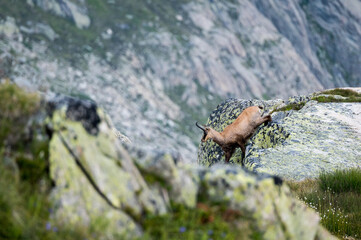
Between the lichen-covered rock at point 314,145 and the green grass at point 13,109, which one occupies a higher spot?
the green grass at point 13,109

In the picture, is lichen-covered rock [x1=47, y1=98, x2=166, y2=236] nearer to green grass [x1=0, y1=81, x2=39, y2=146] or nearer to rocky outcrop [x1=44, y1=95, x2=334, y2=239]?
rocky outcrop [x1=44, y1=95, x2=334, y2=239]

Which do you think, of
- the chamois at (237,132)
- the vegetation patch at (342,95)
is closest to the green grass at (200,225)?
the chamois at (237,132)

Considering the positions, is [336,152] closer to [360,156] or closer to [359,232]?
[360,156]

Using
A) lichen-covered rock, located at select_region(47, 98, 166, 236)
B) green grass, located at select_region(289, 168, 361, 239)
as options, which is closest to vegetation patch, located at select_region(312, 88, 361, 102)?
green grass, located at select_region(289, 168, 361, 239)

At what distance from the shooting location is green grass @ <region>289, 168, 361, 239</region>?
9.07 metres

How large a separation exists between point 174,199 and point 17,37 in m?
211

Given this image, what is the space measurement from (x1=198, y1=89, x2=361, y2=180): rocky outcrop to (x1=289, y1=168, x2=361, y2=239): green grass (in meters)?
1.25

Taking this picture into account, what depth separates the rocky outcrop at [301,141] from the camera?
13.8m

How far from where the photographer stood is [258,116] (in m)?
15.7

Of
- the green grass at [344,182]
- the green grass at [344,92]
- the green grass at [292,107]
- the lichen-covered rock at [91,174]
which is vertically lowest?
the green grass at [292,107]

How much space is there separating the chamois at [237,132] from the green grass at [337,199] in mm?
3584

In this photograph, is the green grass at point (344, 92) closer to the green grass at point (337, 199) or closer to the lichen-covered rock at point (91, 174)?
the green grass at point (337, 199)

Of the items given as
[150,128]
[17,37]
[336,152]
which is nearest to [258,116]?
[336,152]

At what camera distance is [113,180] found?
423 centimetres
